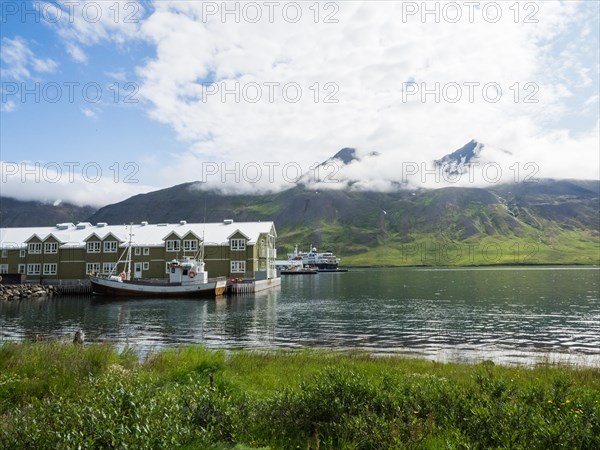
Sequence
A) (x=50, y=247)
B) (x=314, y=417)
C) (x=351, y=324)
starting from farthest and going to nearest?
(x=50, y=247) < (x=351, y=324) < (x=314, y=417)

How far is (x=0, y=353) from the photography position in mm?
16906

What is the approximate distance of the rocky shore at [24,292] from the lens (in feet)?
255

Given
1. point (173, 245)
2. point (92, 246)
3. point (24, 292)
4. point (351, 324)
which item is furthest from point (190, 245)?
point (351, 324)

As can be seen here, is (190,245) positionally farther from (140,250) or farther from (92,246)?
(92,246)

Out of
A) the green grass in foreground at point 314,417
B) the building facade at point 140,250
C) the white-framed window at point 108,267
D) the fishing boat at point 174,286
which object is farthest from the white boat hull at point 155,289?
the green grass in foreground at point 314,417

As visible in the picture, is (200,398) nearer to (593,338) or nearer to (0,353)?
(0,353)

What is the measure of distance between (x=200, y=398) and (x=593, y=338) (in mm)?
40369

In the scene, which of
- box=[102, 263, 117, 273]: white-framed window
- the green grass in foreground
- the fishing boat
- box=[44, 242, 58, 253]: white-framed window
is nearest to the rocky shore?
the fishing boat

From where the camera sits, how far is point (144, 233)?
104 metres

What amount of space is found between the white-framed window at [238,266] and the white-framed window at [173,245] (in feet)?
40.5

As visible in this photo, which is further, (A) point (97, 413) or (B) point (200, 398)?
(B) point (200, 398)

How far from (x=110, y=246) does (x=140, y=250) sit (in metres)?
7.30

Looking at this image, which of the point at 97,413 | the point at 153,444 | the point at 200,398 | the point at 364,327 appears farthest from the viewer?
the point at 364,327

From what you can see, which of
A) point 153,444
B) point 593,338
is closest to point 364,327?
point 593,338
